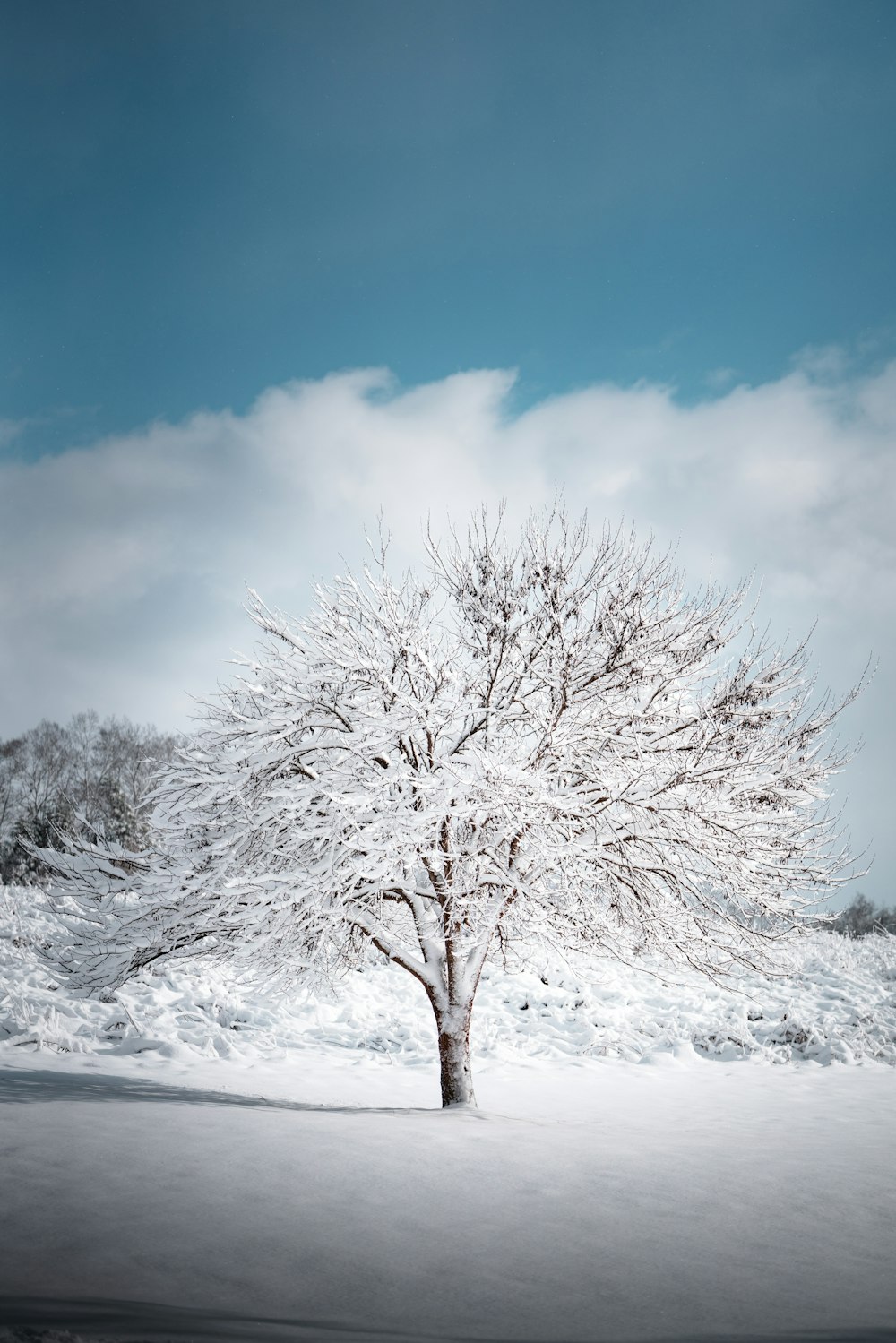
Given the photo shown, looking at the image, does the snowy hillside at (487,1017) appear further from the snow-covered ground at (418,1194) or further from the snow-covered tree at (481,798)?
the snow-covered tree at (481,798)

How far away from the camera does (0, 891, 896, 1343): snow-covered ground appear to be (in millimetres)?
3027

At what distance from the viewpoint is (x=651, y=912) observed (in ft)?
25.9

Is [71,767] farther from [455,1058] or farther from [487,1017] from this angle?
[455,1058]

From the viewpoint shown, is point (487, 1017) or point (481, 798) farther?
point (487, 1017)

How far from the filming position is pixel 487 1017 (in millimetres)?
13688

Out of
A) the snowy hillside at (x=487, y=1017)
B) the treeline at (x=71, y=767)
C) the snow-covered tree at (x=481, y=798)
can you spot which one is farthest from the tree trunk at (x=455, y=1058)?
the treeline at (x=71, y=767)

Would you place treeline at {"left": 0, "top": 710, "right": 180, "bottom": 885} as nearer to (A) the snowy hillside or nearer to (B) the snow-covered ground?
(A) the snowy hillside

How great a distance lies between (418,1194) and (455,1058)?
12.2ft

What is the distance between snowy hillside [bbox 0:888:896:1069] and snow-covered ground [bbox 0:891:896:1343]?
0.13 m

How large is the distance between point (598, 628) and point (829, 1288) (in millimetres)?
5723

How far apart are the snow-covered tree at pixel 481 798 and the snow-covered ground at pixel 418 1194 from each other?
1482 mm

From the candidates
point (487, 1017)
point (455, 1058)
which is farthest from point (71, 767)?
point (455, 1058)

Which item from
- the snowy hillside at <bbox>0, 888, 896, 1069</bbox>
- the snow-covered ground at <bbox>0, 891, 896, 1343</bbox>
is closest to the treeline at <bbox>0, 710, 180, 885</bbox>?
the snowy hillside at <bbox>0, 888, 896, 1069</bbox>

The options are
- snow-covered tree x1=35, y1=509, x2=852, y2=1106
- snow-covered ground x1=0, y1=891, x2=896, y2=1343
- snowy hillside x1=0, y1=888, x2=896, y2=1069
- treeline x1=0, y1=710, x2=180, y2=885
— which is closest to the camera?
snow-covered ground x1=0, y1=891, x2=896, y2=1343
